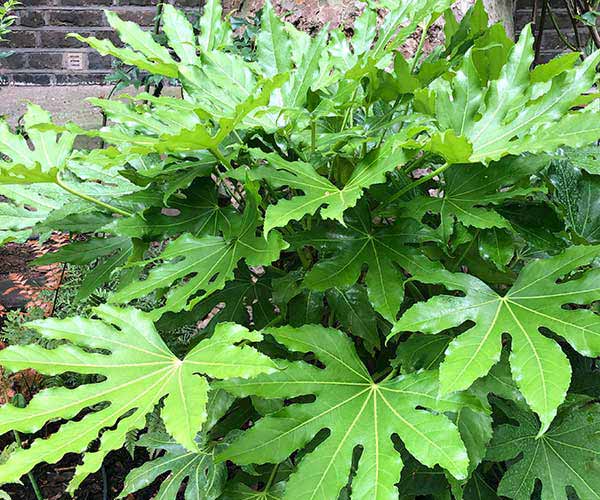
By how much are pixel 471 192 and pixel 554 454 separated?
1.36ft

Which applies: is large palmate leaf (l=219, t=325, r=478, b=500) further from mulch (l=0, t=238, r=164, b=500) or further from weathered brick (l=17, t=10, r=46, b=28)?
weathered brick (l=17, t=10, r=46, b=28)

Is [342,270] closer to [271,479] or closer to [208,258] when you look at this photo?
[208,258]

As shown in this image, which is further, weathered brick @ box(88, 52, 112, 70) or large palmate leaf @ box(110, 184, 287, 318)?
weathered brick @ box(88, 52, 112, 70)

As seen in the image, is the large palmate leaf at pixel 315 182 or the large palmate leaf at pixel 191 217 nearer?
the large palmate leaf at pixel 315 182

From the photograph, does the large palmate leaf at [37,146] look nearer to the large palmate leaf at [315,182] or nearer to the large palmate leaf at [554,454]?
the large palmate leaf at [315,182]

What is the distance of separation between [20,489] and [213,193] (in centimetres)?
115

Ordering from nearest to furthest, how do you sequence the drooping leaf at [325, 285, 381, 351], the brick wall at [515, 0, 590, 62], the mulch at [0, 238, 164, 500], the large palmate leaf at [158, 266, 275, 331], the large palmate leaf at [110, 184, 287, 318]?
the large palmate leaf at [110, 184, 287, 318] < the drooping leaf at [325, 285, 381, 351] < the large palmate leaf at [158, 266, 275, 331] < the mulch at [0, 238, 164, 500] < the brick wall at [515, 0, 590, 62]

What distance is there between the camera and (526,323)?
29.0 inches

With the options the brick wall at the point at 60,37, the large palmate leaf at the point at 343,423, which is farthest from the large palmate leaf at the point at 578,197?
the brick wall at the point at 60,37

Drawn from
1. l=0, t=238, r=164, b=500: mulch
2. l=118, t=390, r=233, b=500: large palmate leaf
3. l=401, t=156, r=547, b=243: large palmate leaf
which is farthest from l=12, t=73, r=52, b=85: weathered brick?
l=401, t=156, r=547, b=243: large palmate leaf

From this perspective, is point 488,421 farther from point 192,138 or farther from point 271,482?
point 192,138

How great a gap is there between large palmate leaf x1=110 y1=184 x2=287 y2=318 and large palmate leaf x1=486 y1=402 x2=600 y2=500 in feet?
1.53

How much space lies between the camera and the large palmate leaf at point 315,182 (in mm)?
718

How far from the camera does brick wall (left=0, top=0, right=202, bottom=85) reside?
110 inches
